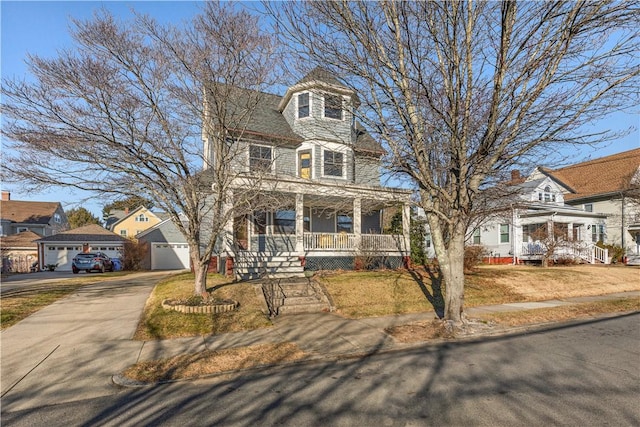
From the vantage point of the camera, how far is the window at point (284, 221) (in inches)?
692

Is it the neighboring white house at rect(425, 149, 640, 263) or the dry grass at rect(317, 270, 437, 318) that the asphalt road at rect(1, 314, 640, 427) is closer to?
the dry grass at rect(317, 270, 437, 318)

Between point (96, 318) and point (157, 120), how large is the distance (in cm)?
526

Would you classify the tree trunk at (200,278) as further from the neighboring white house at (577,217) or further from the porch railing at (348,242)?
the neighboring white house at (577,217)

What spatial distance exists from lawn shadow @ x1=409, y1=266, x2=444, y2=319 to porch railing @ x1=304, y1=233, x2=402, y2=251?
1806mm

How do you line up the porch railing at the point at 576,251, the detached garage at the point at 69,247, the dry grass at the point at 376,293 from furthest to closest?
the detached garage at the point at 69,247
the porch railing at the point at 576,251
the dry grass at the point at 376,293

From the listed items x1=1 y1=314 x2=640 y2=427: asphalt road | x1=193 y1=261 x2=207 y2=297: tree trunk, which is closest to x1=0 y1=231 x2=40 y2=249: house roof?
x1=193 y1=261 x2=207 y2=297: tree trunk

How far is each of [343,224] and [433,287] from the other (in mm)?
7422

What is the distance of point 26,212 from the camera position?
4197 centimetres

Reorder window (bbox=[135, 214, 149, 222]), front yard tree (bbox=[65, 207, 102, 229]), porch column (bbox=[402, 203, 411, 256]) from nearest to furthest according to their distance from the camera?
porch column (bbox=[402, 203, 411, 256]) → window (bbox=[135, 214, 149, 222]) → front yard tree (bbox=[65, 207, 102, 229])

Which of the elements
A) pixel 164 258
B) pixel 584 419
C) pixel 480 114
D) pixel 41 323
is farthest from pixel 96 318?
pixel 164 258

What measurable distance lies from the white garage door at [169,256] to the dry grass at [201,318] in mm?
20215

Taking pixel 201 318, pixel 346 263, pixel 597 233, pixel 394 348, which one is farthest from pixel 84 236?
pixel 597 233

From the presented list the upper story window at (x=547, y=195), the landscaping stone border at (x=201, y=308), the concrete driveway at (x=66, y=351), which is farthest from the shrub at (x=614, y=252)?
the concrete driveway at (x=66, y=351)

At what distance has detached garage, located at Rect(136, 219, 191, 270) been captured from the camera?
29.9m
